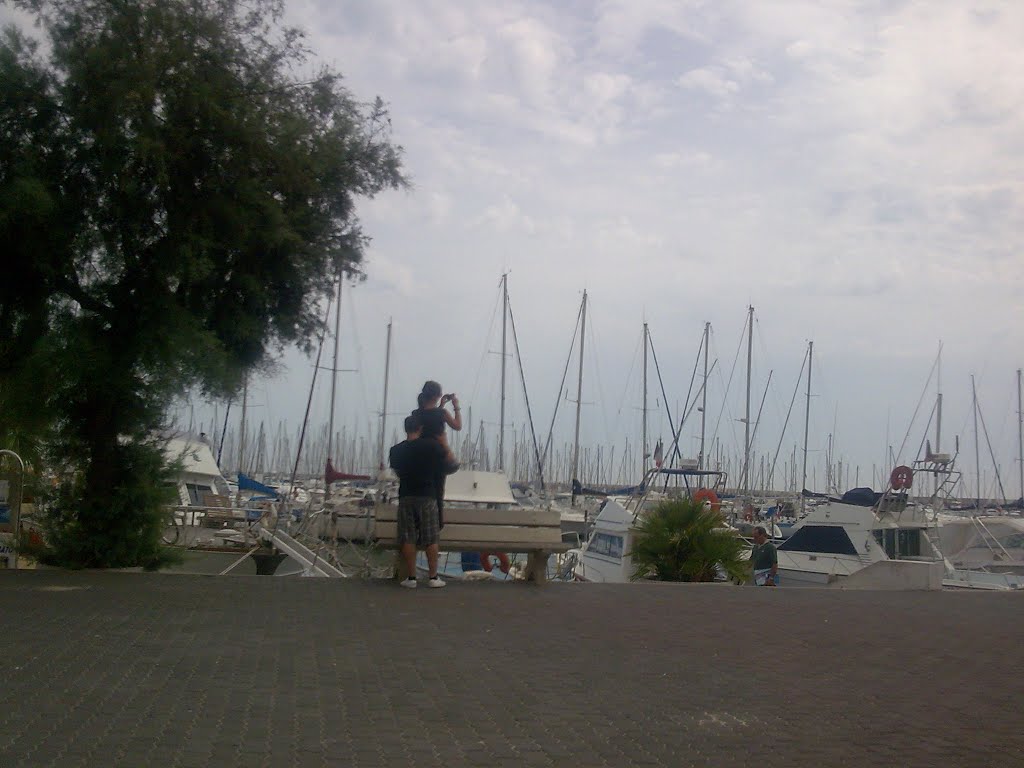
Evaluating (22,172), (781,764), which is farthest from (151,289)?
(781,764)

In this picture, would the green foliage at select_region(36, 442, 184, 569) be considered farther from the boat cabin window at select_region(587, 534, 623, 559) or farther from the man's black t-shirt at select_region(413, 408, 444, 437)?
the boat cabin window at select_region(587, 534, 623, 559)

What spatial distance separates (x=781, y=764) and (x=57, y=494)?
9573mm

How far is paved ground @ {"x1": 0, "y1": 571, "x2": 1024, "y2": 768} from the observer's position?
5.61m

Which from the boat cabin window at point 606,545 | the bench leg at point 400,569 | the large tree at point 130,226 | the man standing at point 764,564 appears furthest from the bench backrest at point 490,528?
the boat cabin window at point 606,545

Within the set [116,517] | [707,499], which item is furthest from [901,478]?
[116,517]

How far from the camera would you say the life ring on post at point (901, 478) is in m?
26.1

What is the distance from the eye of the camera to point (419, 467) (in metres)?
11.7

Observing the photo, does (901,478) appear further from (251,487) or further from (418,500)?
(251,487)

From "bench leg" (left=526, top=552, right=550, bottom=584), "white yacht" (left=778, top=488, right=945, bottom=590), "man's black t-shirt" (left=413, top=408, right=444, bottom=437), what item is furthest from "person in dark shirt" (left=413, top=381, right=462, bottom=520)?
"white yacht" (left=778, top=488, right=945, bottom=590)

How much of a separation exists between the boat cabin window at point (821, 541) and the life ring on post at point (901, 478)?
1700mm

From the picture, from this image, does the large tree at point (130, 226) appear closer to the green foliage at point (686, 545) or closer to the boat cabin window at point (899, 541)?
the green foliage at point (686, 545)

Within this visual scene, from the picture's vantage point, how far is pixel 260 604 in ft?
32.2

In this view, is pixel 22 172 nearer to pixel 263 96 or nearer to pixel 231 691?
pixel 263 96

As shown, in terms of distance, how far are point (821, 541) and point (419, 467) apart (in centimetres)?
1812
